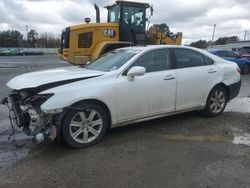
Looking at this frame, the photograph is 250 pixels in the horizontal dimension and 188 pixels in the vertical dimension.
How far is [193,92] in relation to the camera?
5.92 meters

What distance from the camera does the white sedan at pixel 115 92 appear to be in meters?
4.41

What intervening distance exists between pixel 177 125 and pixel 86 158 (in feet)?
7.63

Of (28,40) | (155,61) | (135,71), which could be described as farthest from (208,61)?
(28,40)

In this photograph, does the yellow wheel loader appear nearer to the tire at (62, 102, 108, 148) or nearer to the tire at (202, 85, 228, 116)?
the tire at (202, 85, 228, 116)

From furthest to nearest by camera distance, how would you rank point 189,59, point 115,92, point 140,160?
point 189,59 → point 115,92 → point 140,160

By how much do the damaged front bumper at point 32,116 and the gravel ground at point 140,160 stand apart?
34cm

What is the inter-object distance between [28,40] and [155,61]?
102318mm

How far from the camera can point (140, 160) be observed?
4191 mm

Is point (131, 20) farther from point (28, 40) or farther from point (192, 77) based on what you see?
point (28, 40)

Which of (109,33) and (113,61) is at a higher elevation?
(109,33)

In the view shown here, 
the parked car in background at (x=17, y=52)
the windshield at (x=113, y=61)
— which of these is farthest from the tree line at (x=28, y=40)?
the windshield at (x=113, y=61)

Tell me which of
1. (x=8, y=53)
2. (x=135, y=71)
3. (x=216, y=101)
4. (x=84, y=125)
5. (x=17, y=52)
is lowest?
(x=8, y=53)

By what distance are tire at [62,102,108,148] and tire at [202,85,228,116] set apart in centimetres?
259

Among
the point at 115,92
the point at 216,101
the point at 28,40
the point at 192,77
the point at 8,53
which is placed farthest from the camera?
the point at 28,40
